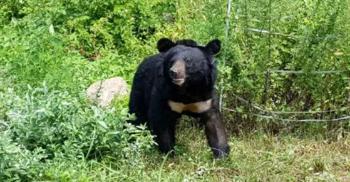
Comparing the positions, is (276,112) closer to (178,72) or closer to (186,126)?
(186,126)

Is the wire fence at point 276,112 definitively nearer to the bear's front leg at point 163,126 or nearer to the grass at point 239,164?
the grass at point 239,164

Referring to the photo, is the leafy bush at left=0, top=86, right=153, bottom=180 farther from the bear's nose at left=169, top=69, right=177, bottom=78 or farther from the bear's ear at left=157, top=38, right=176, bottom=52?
the bear's ear at left=157, top=38, right=176, bottom=52

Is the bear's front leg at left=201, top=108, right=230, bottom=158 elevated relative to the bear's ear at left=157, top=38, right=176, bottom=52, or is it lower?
lower

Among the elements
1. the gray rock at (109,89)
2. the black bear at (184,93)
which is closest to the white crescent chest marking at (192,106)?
the black bear at (184,93)

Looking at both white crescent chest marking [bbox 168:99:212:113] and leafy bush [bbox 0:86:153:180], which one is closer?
leafy bush [bbox 0:86:153:180]

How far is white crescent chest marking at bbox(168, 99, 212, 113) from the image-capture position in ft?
18.8

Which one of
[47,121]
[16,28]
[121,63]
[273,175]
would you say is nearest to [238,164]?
[273,175]

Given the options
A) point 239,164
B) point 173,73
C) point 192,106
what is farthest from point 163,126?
point 239,164

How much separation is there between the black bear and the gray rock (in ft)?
2.95

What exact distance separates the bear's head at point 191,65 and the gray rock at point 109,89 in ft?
3.84

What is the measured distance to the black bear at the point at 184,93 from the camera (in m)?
5.61

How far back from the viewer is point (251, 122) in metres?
6.53

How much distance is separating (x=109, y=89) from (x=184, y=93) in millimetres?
1504

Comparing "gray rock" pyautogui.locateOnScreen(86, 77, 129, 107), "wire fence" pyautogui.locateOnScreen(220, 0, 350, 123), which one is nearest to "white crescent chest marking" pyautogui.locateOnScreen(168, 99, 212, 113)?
"wire fence" pyautogui.locateOnScreen(220, 0, 350, 123)
